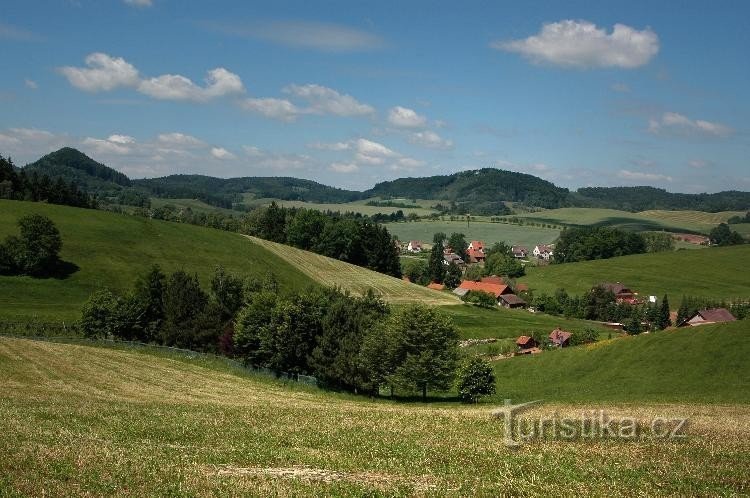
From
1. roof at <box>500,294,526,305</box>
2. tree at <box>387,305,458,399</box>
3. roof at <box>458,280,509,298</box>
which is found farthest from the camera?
roof at <box>458,280,509,298</box>

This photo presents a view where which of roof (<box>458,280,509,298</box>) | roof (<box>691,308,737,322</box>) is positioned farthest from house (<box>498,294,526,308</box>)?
roof (<box>691,308,737,322</box>)

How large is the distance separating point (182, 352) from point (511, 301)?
96.1 meters

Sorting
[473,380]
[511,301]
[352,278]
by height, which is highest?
[352,278]

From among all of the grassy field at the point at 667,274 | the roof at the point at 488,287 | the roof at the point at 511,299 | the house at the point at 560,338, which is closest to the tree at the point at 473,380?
the house at the point at 560,338

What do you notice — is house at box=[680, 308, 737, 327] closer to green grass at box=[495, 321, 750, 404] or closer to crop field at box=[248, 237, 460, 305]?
crop field at box=[248, 237, 460, 305]

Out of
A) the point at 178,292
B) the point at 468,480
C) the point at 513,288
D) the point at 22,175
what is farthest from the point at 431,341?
the point at 22,175

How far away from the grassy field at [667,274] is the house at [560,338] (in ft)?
162

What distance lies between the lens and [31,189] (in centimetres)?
15312

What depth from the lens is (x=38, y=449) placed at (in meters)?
18.7

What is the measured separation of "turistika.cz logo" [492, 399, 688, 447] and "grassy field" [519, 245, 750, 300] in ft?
423

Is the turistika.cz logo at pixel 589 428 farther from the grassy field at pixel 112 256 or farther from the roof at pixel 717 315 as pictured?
the roof at pixel 717 315

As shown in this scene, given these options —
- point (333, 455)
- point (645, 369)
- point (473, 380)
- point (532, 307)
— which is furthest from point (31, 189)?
point (333, 455)

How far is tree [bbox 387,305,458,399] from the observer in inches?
2288

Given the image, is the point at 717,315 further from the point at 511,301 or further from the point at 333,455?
the point at 333,455
